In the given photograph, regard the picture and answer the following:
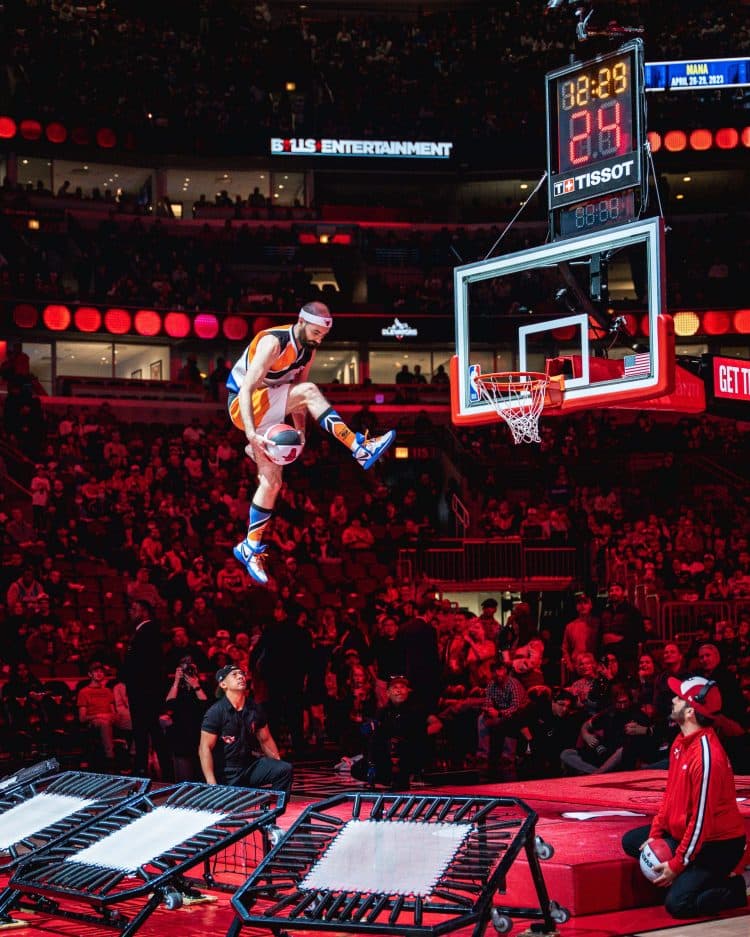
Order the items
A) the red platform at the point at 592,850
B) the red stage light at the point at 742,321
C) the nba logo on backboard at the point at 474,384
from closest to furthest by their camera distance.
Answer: the red platform at the point at 592,850, the nba logo on backboard at the point at 474,384, the red stage light at the point at 742,321

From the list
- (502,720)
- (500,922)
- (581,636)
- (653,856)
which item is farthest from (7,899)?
(581,636)

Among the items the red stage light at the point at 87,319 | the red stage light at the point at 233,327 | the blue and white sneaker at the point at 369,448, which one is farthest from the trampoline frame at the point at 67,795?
the red stage light at the point at 233,327

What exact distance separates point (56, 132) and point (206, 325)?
7.16m

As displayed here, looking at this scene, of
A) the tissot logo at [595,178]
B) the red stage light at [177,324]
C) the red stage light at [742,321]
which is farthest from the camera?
the red stage light at [742,321]

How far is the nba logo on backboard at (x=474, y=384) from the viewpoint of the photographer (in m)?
11.8

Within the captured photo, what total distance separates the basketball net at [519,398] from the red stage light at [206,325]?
22714 millimetres

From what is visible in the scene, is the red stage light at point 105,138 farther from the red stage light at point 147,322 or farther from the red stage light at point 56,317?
the red stage light at point 56,317

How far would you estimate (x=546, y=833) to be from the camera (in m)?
9.16

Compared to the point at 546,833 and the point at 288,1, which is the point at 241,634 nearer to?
the point at 546,833

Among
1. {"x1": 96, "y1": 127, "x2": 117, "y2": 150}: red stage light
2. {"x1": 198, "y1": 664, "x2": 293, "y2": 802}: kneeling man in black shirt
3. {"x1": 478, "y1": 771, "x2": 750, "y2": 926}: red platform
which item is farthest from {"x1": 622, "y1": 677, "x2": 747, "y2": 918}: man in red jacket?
{"x1": 96, "y1": 127, "x2": 117, "y2": 150}: red stage light

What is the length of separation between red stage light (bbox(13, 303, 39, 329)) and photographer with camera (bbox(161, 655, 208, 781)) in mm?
20877

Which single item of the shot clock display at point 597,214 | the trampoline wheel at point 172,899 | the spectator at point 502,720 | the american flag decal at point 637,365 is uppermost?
the shot clock display at point 597,214

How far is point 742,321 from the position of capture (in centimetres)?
3547

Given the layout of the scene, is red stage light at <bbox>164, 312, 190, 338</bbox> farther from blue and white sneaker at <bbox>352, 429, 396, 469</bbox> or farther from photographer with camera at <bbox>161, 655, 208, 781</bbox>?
blue and white sneaker at <bbox>352, 429, 396, 469</bbox>
